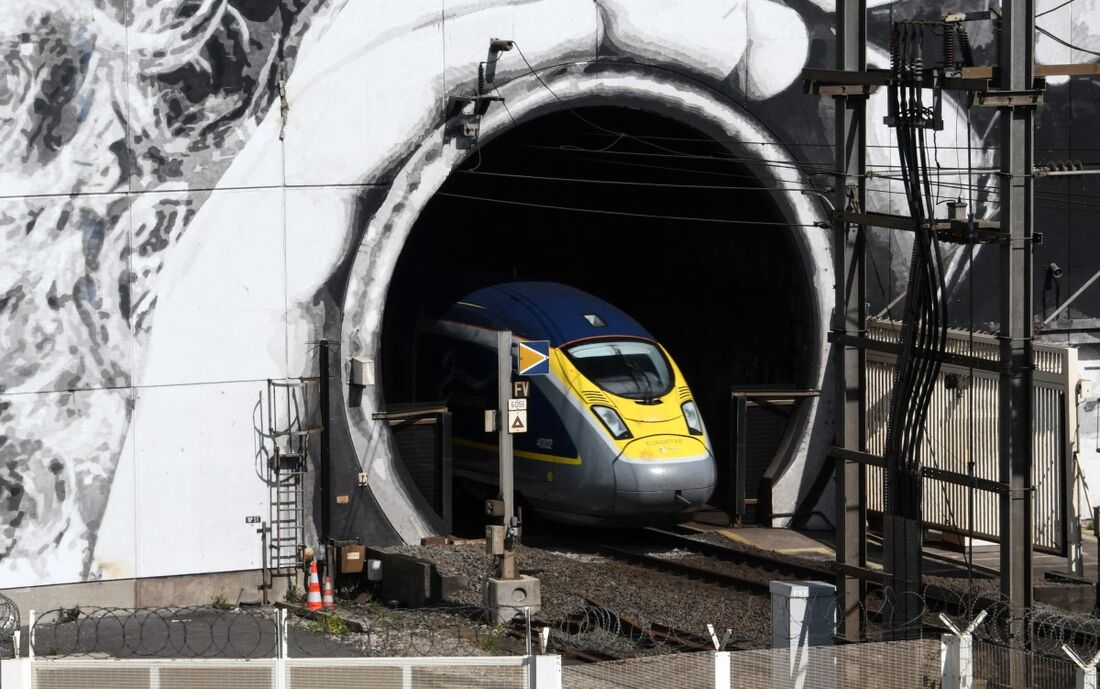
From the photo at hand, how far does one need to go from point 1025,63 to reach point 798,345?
10.8 metres

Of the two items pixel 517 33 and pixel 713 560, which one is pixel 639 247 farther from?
pixel 713 560

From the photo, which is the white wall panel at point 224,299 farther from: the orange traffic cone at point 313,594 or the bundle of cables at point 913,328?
the bundle of cables at point 913,328

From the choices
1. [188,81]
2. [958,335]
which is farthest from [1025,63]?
[188,81]

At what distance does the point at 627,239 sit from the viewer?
29.6m

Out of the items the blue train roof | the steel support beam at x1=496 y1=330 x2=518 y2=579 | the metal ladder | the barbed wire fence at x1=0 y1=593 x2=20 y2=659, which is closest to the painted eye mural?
the metal ladder

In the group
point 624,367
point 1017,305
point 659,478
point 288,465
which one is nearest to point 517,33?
point 624,367

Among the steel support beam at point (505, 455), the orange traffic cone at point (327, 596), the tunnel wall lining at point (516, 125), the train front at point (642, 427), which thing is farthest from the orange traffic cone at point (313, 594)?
the train front at point (642, 427)

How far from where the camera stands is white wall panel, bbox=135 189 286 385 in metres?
19.9

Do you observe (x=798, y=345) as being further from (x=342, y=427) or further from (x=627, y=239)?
(x=342, y=427)

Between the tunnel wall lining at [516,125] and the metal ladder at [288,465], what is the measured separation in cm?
78

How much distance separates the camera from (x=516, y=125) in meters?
22.2

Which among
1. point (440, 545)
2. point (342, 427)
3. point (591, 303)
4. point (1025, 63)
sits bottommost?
point (440, 545)

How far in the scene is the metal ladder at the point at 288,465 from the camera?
2048 cm

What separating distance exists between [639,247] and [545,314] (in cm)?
609
